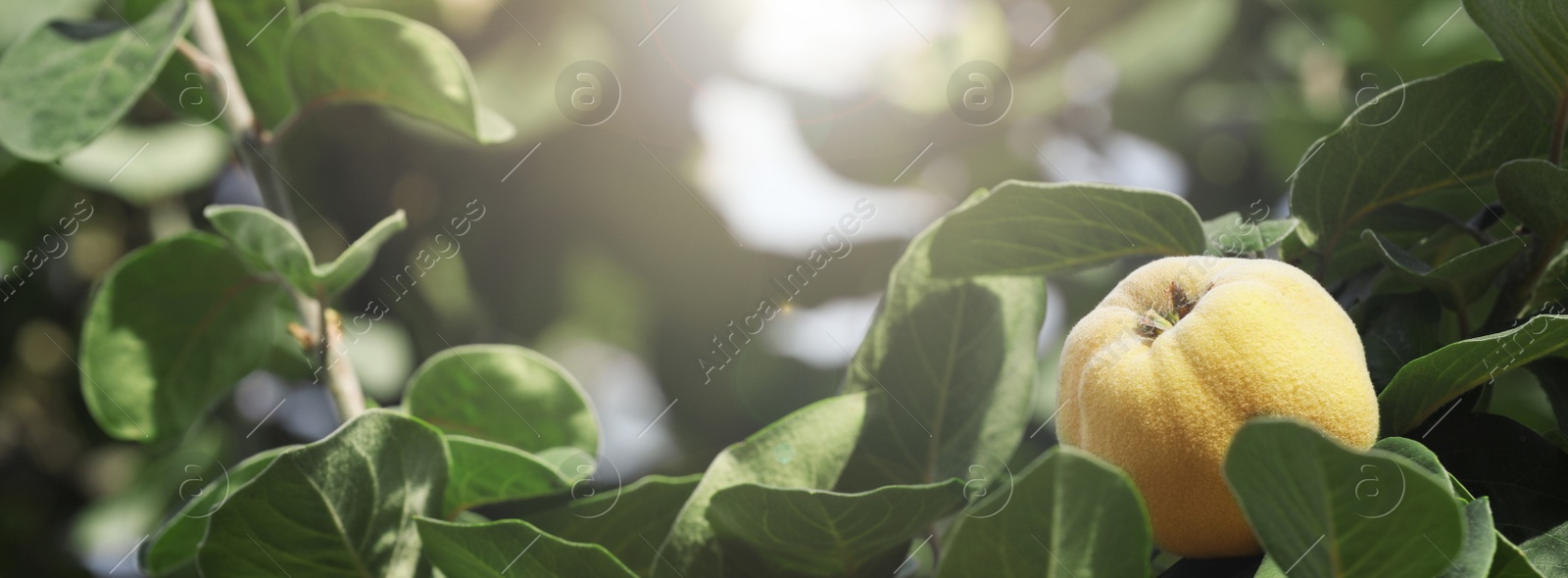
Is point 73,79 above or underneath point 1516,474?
above

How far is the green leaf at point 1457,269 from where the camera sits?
0.43 m

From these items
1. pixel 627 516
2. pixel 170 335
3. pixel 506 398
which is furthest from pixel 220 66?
pixel 627 516

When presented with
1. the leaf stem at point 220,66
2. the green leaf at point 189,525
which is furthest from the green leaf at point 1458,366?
the leaf stem at point 220,66

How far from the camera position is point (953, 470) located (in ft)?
1.70

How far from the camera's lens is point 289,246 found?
1.85 ft

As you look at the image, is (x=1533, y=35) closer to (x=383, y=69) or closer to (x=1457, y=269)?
(x=1457, y=269)

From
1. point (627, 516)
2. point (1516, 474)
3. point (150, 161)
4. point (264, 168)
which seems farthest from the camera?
point (150, 161)

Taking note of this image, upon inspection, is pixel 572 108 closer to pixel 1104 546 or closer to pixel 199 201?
pixel 199 201

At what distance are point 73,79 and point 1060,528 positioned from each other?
0.62m

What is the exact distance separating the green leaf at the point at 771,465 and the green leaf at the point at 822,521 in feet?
0.04

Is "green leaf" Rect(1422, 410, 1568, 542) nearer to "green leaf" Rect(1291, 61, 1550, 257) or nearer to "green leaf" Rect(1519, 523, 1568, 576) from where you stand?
"green leaf" Rect(1519, 523, 1568, 576)

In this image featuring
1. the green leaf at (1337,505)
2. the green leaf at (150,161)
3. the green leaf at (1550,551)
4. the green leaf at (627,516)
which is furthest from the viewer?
the green leaf at (150,161)

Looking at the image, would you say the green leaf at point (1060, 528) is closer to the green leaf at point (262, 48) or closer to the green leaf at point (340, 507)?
the green leaf at point (340, 507)

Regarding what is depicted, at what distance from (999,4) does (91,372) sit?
3.58ft
